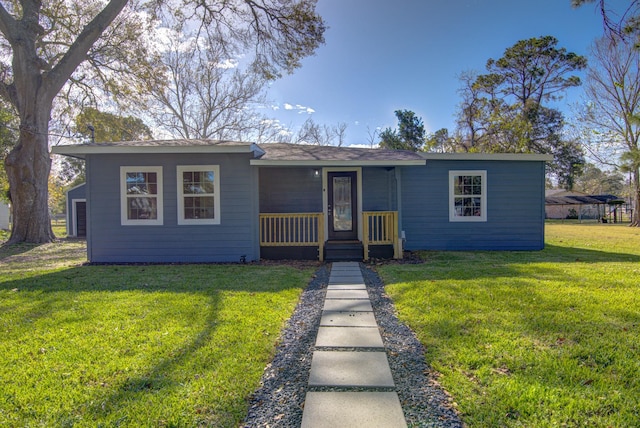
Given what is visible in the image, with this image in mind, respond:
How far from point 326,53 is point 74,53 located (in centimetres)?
887

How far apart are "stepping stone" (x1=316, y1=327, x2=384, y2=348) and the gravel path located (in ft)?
0.23

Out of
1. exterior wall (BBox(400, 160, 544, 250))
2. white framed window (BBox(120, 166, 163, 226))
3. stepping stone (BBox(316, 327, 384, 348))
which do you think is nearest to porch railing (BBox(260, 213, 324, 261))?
white framed window (BBox(120, 166, 163, 226))

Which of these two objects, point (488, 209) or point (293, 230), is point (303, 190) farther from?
point (488, 209)

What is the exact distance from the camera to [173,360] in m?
2.71

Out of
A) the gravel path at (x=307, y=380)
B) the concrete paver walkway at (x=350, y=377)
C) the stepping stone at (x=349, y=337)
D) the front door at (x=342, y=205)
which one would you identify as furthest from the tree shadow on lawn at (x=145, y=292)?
the front door at (x=342, y=205)

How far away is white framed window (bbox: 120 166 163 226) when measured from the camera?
25.6 feet

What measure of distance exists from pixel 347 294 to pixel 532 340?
7.94 ft

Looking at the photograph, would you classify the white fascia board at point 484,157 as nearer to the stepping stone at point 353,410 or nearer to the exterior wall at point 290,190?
the exterior wall at point 290,190

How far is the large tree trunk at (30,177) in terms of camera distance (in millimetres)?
11547

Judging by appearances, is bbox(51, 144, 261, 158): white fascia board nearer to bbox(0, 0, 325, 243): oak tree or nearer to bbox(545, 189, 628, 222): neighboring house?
bbox(0, 0, 325, 243): oak tree

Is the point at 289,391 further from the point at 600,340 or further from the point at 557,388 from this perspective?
the point at 600,340

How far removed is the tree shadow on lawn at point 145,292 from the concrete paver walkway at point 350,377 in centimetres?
61

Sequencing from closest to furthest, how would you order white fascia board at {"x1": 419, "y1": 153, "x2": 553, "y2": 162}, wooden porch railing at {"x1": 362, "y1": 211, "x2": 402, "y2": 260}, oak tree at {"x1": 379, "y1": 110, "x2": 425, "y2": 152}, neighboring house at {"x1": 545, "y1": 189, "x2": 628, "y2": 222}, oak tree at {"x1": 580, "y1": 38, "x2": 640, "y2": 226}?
wooden porch railing at {"x1": 362, "y1": 211, "x2": 402, "y2": 260}, white fascia board at {"x1": 419, "y1": 153, "x2": 553, "y2": 162}, oak tree at {"x1": 580, "y1": 38, "x2": 640, "y2": 226}, oak tree at {"x1": 379, "y1": 110, "x2": 425, "y2": 152}, neighboring house at {"x1": 545, "y1": 189, "x2": 628, "y2": 222}

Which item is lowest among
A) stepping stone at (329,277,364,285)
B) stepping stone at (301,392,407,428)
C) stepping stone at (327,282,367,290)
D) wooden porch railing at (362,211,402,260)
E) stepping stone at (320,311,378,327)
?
stepping stone at (320,311,378,327)
